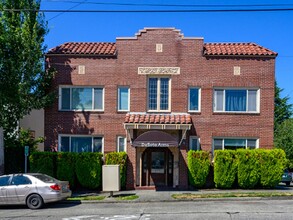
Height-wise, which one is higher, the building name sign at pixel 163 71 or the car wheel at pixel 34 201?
the building name sign at pixel 163 71

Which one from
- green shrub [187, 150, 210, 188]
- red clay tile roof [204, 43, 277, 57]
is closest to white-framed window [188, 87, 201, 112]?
red clay tile roof [204, 43, 277, 57]

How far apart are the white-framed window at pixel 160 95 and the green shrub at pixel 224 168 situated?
370cm

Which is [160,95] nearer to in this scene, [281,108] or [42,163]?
[42,163]

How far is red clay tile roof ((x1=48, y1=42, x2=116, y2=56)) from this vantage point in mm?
21891

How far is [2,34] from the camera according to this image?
18922 mm

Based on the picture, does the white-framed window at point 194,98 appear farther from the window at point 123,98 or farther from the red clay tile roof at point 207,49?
the window at point 123,98

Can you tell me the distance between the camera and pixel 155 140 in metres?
19.7

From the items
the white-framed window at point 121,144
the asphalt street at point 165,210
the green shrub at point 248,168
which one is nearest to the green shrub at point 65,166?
the white-framed window at point 121,144

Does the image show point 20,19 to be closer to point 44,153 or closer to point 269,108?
point 44,153

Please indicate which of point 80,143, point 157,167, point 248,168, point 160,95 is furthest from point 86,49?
point 248,168

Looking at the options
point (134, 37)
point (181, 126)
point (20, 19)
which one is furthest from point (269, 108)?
point (20, 19)

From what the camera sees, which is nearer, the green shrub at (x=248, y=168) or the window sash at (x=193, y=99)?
the green shrub at (x=248, y=168)

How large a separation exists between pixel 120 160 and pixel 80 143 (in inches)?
106

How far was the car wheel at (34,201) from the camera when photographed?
15.8 metres
